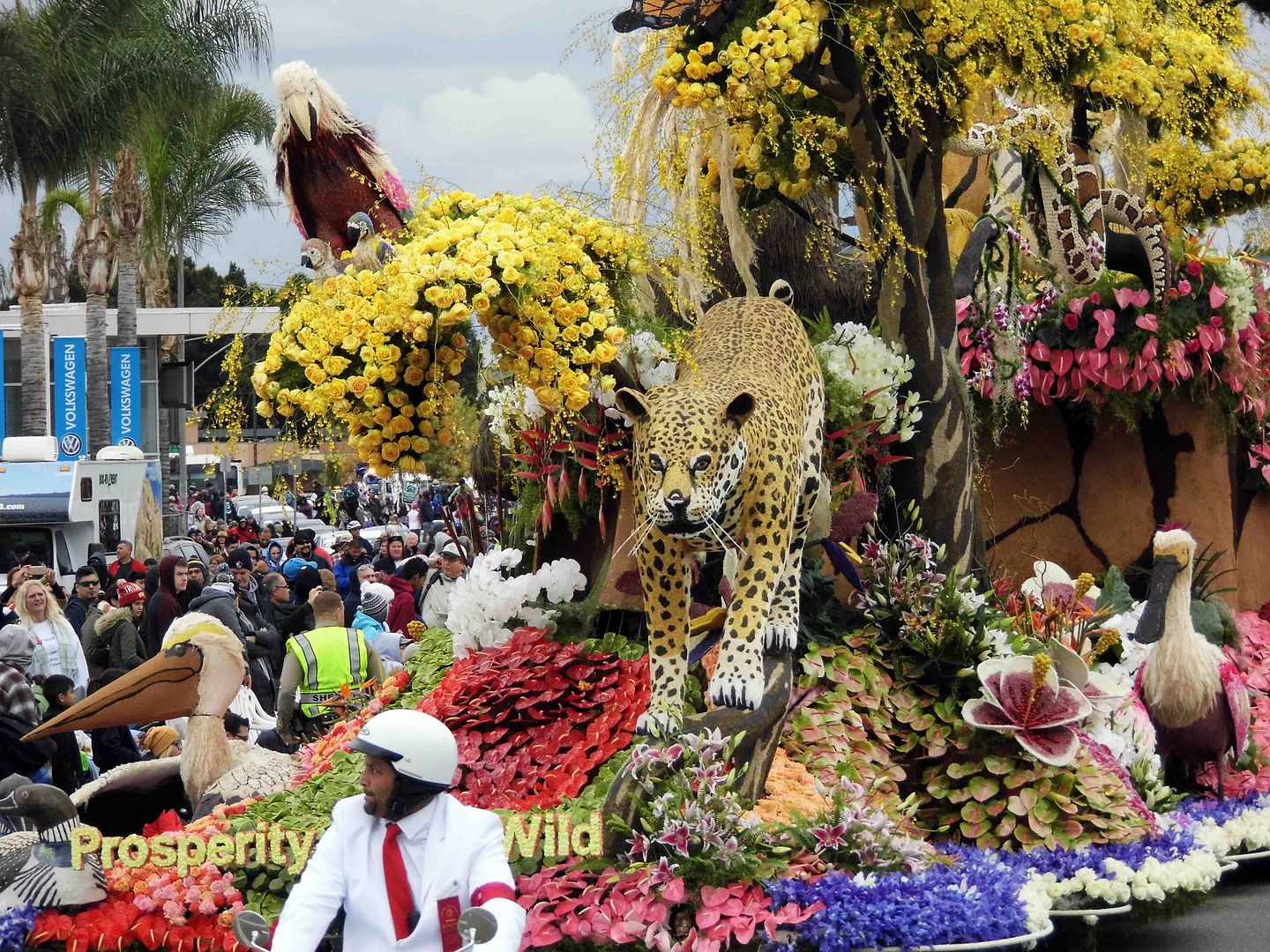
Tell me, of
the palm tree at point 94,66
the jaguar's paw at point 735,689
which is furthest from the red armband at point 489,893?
the palm tree at point 94,66

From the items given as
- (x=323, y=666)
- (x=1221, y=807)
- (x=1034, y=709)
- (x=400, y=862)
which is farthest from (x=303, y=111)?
(x=1221, y=807)

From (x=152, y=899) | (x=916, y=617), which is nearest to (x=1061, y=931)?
(x=916, y=617)

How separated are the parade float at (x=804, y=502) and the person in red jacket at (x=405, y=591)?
5010 millimetres

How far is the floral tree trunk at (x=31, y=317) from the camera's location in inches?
1221

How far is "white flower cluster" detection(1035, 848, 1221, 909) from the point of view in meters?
7.48

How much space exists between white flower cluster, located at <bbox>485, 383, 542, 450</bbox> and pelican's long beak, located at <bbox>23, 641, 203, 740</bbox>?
2101 mm

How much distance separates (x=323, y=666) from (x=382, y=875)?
596cm

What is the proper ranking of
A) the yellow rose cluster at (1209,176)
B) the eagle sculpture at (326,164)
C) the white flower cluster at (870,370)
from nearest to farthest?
the eagle sculpture at (326,164)
the white flower cluster at (870,370)
the yellow rose cluster at (1209,176)

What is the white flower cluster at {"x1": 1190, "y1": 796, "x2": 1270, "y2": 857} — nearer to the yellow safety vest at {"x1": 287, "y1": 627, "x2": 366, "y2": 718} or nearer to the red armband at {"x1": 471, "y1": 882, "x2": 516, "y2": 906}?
the yellow safety vest at {"x1": 287, "y1": 627, "x2": 366, "y2": 718}

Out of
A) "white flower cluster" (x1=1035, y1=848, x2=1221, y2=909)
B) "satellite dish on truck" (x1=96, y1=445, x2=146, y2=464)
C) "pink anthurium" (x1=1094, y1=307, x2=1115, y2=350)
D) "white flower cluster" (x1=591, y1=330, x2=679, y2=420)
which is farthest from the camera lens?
"satellite dish on truck" (x1=96, y1=445, x2=146, y2=464)

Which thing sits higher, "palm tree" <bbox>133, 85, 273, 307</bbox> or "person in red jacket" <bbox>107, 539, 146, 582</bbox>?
→ "palm tree" <bbox>133, 85, 273, 307</bbox>

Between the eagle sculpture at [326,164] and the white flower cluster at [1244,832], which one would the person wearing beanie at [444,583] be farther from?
the white flower cluster at [1244,832]

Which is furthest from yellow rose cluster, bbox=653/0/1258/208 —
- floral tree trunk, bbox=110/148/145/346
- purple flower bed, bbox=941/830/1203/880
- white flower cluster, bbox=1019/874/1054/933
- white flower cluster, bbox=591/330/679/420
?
floral tree trunk, bbox=110/148/145/346

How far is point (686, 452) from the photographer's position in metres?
6.81
